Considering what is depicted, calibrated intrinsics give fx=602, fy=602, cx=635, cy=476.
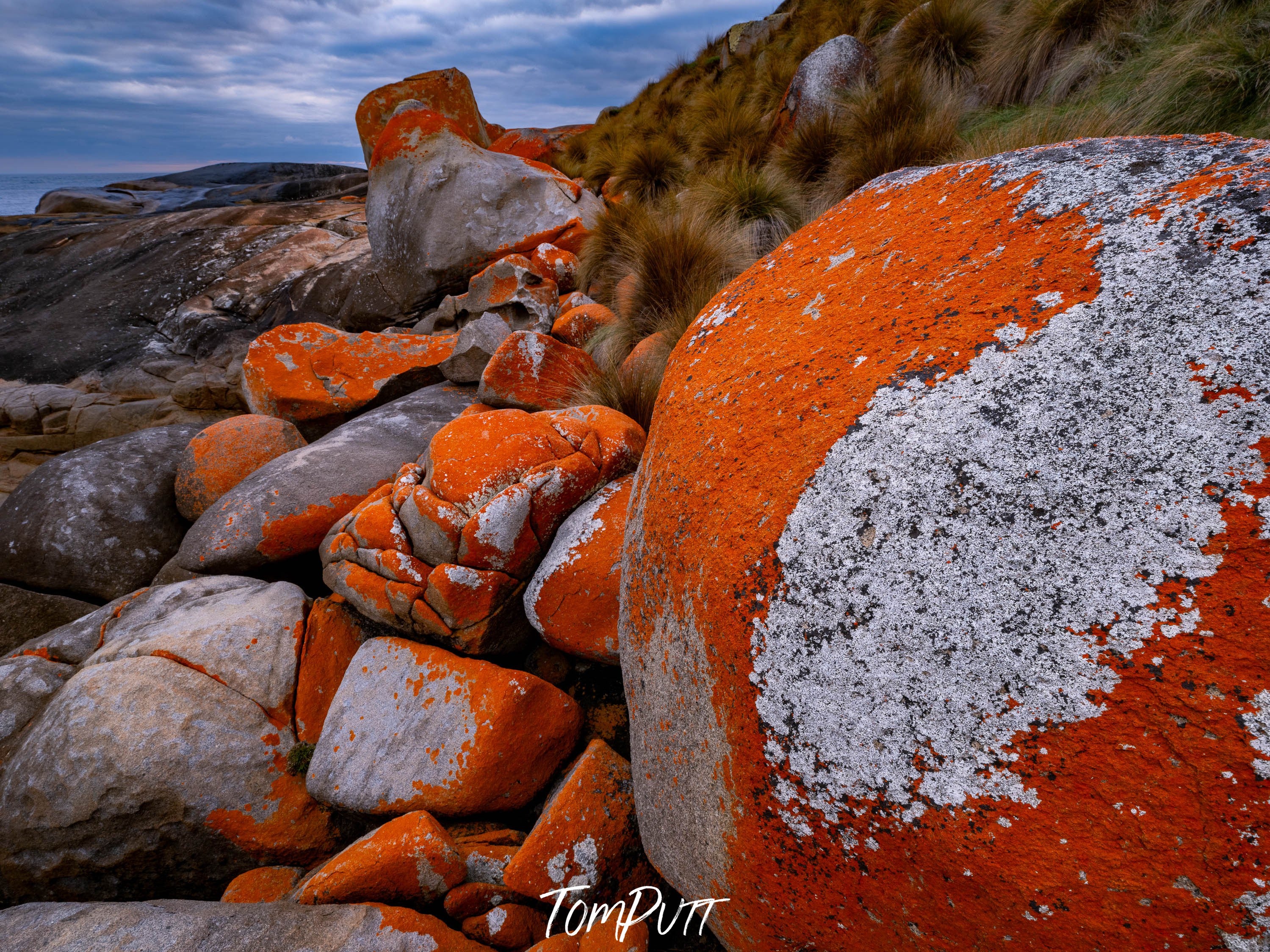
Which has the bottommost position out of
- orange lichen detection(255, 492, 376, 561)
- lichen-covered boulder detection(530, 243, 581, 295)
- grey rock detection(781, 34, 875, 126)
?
orange lichen detection(255, 492, 376, 561)

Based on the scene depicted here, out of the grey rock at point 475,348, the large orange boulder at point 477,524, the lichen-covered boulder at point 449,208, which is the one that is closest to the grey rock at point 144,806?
the large orange boulder at point 477,524

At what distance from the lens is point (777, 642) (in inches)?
45.0

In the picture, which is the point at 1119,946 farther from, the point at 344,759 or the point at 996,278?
the point at 344,759

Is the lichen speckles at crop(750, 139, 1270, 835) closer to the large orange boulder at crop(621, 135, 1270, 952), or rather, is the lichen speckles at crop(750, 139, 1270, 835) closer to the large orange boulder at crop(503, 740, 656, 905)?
the large orange boulder at crop(621, 135, 1270, 952)

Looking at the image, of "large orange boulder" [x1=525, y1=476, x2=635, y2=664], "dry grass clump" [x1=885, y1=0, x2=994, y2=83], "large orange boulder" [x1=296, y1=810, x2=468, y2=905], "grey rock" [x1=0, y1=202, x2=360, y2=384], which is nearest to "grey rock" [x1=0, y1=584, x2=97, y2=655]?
"large orange boulder" [x1=296, y1=810, x2=468, y2=905]

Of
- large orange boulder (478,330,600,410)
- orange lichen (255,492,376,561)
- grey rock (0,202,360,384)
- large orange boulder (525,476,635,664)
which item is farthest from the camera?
grey rock (0,202,360,384)

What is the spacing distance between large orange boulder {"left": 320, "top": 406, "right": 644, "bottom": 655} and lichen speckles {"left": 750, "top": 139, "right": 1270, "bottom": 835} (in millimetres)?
1511

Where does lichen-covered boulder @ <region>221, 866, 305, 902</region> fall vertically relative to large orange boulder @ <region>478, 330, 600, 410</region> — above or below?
below

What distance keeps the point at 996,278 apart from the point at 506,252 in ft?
20.4

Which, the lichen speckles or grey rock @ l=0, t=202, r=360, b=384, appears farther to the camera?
grey rock @ l=0, t=202, r=360, b=384

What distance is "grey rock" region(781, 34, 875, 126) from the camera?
5914mm

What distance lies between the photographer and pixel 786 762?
3.70 feet

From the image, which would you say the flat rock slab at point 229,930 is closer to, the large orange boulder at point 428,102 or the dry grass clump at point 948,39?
the dry grass clump at point 948,39

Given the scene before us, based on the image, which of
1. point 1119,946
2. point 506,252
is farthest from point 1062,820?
point 506,252
